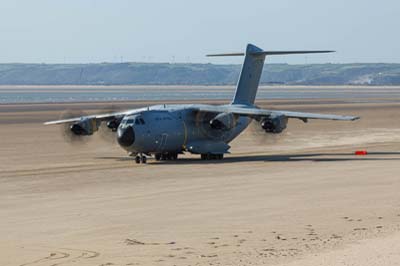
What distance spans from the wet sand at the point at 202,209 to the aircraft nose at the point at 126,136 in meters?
0.93

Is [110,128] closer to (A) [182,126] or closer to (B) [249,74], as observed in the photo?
(A) [182,126]

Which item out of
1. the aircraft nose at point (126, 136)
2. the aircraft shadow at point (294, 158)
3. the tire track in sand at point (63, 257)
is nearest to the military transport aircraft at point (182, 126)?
the aircraft nose at point (126, 136)

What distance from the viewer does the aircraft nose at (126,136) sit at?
137 feet

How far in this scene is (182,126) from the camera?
44.3 m

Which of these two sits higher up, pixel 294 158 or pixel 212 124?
pixel 212 124

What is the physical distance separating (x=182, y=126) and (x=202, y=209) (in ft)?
57.3

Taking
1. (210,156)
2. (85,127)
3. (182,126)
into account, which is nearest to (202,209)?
(182,126)

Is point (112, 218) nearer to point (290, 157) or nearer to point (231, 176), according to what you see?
point (231, 176)

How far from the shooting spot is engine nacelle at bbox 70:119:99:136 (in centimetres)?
4706

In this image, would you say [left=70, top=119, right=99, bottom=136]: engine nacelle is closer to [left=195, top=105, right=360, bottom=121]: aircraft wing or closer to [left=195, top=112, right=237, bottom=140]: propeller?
[left=195, top=112, right=237, bottom=140]: propeller

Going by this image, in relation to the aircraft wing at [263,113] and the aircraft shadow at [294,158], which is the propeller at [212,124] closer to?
the aircraft wing at [263,113]

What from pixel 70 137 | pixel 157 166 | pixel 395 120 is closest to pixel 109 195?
pixel 157 166

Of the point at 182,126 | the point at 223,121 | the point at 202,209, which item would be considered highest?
the point at 223,121

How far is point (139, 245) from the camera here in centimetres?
2136
